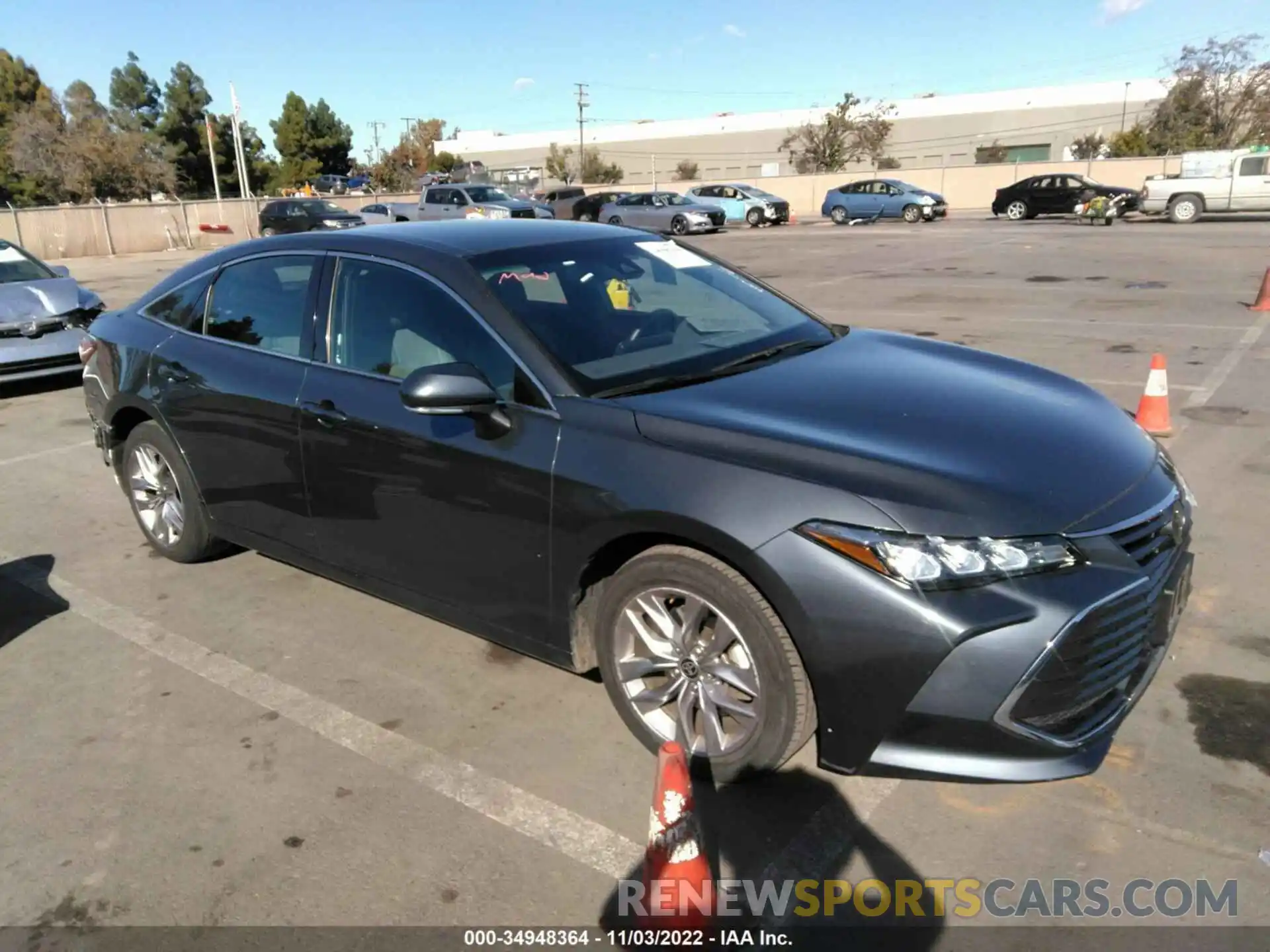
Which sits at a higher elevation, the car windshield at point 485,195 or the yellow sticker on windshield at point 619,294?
the car windshield at point 485,195

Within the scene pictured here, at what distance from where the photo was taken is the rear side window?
466cm

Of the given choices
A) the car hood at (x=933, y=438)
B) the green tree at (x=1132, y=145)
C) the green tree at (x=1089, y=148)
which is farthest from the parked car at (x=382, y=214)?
the green tree at (x=1089, y=148)

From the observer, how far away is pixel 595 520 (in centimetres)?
→ 300

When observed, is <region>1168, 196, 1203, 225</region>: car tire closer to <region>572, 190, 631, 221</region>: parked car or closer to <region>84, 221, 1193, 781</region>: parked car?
<region>572, 190, 631, 221</region>: parked car

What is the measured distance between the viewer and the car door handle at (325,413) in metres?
3.73

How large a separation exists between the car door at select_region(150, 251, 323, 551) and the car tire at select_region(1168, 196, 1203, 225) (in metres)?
30.1

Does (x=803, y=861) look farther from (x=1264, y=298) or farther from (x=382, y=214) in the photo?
(x=382, y=214)

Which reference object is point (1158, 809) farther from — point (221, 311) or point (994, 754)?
point (221, 311)

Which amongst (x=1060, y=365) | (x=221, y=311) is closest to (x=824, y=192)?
(x=1060, y=365)

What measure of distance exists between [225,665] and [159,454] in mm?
1451

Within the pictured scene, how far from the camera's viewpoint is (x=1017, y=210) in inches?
1339

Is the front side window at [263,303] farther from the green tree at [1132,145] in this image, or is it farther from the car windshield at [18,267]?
the green tree at [1132,145]

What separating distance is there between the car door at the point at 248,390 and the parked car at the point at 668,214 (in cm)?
2878

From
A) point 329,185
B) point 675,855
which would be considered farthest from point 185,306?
point 329,185
